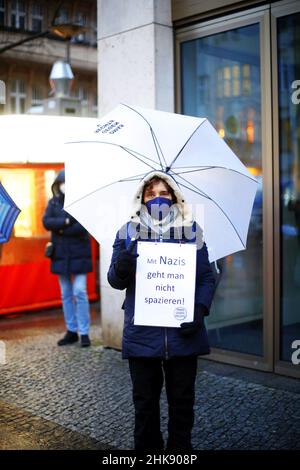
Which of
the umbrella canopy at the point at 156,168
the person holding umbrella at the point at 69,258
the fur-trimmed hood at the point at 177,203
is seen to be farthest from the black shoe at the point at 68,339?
the fur-trimmed hood at the point at 177,203

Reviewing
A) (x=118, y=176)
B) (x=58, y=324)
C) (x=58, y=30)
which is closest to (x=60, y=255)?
(x=58, y=324)

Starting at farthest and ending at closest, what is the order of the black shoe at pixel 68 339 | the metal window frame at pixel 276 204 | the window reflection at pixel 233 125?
the black shoe at pixel 68 339 → the window reflection at pixel 233 125 → the metal window frame at pixel 276 204

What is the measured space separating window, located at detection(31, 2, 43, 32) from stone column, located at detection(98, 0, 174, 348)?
71.0 feet

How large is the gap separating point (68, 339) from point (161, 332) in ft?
13.0

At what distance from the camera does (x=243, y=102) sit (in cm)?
750

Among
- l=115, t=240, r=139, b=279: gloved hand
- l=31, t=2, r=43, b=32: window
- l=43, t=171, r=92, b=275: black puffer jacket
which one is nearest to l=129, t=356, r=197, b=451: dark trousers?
l=115, t=240, r=139, b=279: gloved hand

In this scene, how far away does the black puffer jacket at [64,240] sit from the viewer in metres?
7.29

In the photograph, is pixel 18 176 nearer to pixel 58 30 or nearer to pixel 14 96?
pixel 58 30

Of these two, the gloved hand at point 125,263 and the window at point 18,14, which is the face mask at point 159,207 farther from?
the window at point 18,14

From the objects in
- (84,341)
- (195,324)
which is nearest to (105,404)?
(195,324)

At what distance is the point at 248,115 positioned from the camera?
24.6 ft

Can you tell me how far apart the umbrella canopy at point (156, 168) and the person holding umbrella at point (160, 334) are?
26 cm

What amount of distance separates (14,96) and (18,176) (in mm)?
19602

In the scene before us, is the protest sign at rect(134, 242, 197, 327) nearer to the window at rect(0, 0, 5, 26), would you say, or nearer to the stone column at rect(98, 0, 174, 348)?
the stone column at rect(98, 0, 174, 348)
